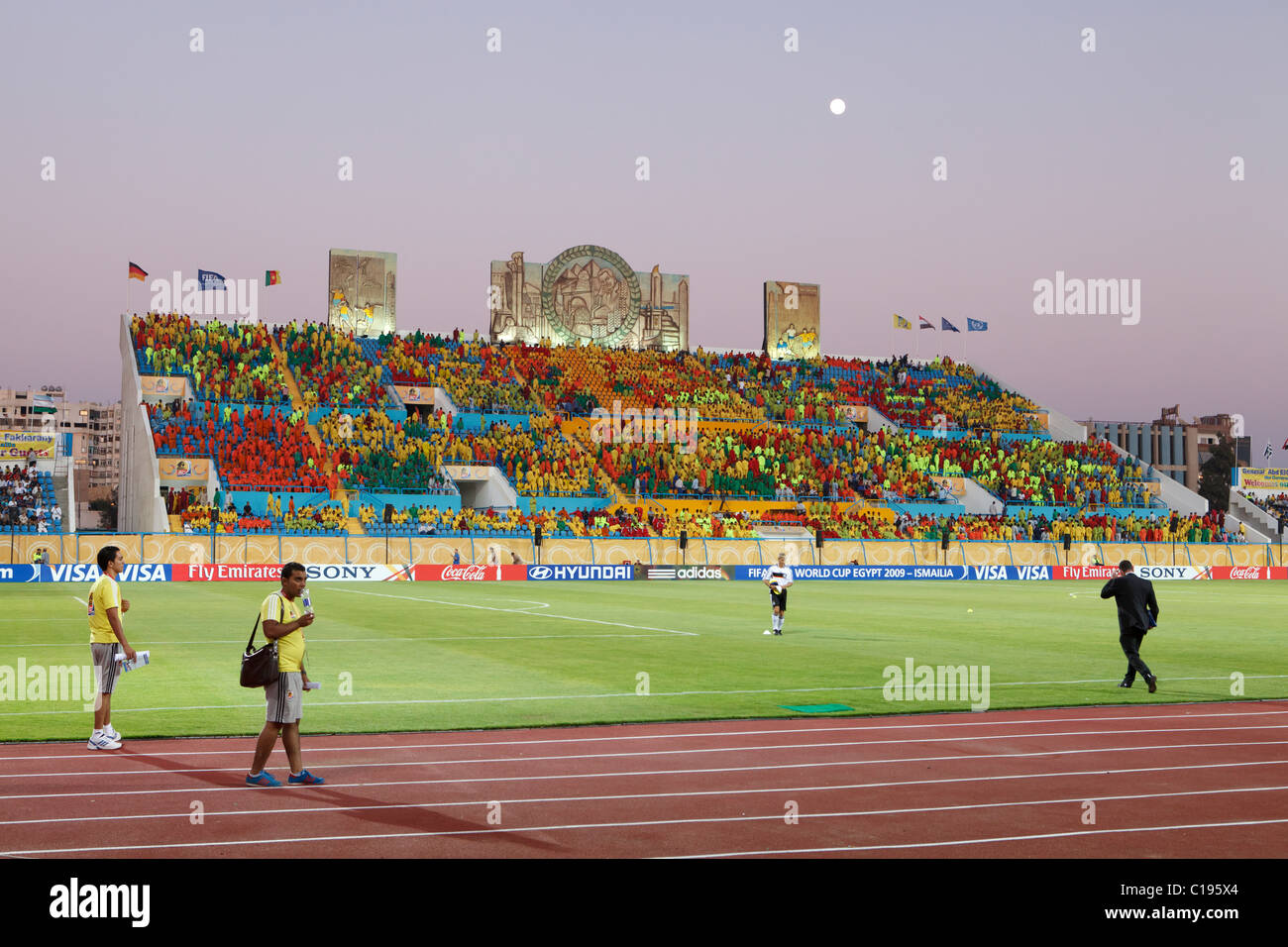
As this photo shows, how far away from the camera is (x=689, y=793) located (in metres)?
11.0

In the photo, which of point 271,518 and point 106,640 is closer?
point 106,640

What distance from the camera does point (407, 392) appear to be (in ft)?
245

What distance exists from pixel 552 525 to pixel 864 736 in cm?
4504

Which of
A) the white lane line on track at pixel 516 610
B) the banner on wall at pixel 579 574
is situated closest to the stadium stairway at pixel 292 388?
the banner on wall at pixel 579 574

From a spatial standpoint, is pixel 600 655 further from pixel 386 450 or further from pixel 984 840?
pixel 386 450

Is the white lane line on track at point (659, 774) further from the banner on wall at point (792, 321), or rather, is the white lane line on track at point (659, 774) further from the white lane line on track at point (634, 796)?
the banner on wall at point (792, 321)

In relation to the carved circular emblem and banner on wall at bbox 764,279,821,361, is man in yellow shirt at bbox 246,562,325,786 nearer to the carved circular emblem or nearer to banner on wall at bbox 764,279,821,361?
the carved circular emblem

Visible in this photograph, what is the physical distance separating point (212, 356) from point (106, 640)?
61276 mm

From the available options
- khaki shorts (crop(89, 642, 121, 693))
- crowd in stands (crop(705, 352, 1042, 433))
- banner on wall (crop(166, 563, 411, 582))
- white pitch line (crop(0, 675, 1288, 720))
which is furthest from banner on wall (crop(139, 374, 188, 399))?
khaki shorts (crop(89, 642, 121, 693))

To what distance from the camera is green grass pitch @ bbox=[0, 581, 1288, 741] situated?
15898mm

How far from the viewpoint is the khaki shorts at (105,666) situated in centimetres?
1305

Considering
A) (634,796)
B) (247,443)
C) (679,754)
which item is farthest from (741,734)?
(247,443)
